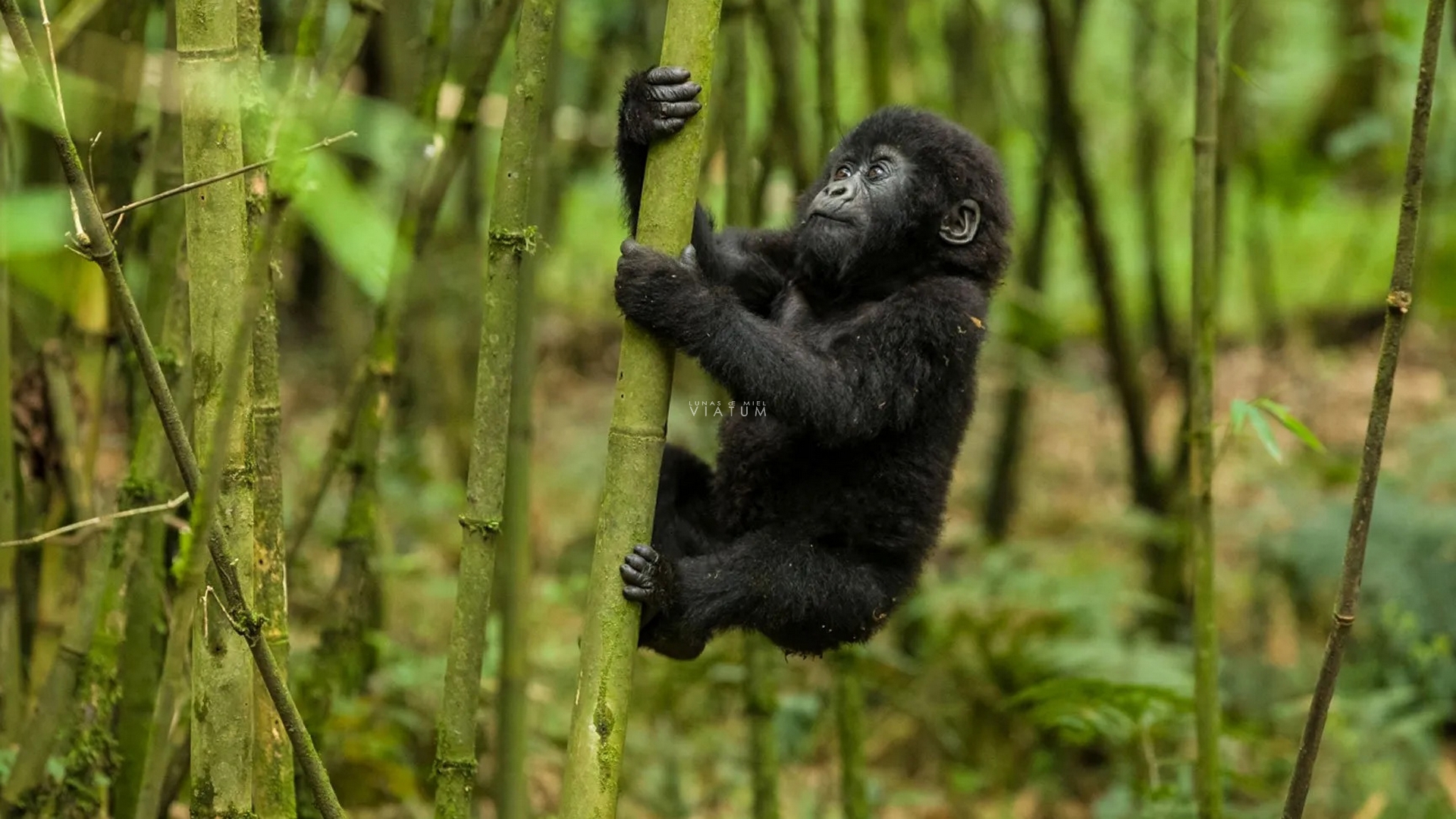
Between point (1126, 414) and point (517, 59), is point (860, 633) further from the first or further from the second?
point (1126, 414)

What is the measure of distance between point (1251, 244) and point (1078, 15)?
8.56 ft

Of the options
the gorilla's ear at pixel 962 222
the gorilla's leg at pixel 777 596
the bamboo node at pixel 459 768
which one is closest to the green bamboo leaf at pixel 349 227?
the bamboo node at pixel 459 768

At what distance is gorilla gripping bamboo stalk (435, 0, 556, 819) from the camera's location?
260 cm

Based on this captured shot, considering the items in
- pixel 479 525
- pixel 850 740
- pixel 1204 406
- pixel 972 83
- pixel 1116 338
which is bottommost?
pixel 850 740

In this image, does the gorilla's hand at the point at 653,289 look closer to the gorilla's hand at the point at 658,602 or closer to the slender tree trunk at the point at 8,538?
the gorilla's hand at the point at 658,602

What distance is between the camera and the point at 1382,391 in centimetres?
259

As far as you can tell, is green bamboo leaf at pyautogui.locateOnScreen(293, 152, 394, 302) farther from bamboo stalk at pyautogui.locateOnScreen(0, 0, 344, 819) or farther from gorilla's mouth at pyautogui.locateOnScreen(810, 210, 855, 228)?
gorilla's mouth at pyautogui.locateOnScreen(810, 210, 855, 228)

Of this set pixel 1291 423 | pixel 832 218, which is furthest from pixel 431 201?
pixel 1291 423

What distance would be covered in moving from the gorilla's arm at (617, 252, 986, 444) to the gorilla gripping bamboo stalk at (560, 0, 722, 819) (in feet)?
0.53

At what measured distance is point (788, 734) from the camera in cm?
559

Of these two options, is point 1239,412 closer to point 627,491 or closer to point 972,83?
point 627,491

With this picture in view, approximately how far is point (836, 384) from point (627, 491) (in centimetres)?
90

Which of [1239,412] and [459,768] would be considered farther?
[1239,412]

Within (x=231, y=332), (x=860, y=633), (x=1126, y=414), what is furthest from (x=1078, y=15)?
(x=231, y=332)
